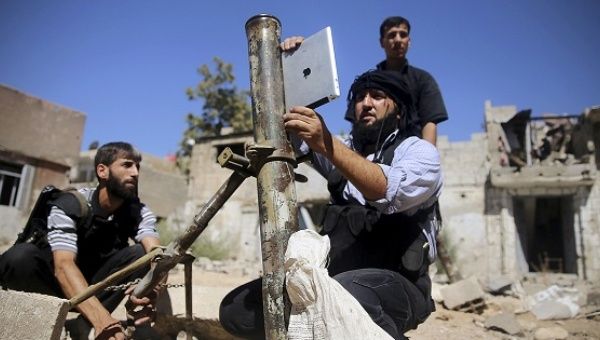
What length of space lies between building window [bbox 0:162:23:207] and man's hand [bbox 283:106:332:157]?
15.3m

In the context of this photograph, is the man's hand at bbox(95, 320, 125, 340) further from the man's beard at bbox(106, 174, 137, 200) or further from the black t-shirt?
the black t-shirt

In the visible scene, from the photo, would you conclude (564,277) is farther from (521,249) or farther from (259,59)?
(259,59)

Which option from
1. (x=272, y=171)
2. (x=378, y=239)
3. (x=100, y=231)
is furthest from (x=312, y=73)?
(x=100, y=231)

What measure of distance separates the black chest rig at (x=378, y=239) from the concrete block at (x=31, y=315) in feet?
4.56

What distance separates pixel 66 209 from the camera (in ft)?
8.79

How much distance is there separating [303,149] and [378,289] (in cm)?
90

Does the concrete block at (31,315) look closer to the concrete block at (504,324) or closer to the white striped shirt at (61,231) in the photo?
the white striped shirt at (61,231)

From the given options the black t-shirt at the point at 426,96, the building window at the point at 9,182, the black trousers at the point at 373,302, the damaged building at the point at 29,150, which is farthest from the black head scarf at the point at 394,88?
the building window at the point at 9,182

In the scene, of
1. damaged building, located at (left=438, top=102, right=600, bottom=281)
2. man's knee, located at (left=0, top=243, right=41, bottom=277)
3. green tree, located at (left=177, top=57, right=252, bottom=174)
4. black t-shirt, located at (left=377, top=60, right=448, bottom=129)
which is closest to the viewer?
man's knee, located at (left=0, top=243, right=41, bottom=277)

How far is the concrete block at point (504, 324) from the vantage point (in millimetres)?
4316

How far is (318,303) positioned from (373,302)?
380 mm

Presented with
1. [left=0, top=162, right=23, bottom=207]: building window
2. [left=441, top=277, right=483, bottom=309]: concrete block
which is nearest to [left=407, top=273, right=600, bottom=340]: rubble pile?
[left=441, top=277, right=483, bottom=309]: concrete block

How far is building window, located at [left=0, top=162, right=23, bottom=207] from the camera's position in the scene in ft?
43.7

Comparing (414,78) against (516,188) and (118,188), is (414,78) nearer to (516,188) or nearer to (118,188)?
(118,188)
